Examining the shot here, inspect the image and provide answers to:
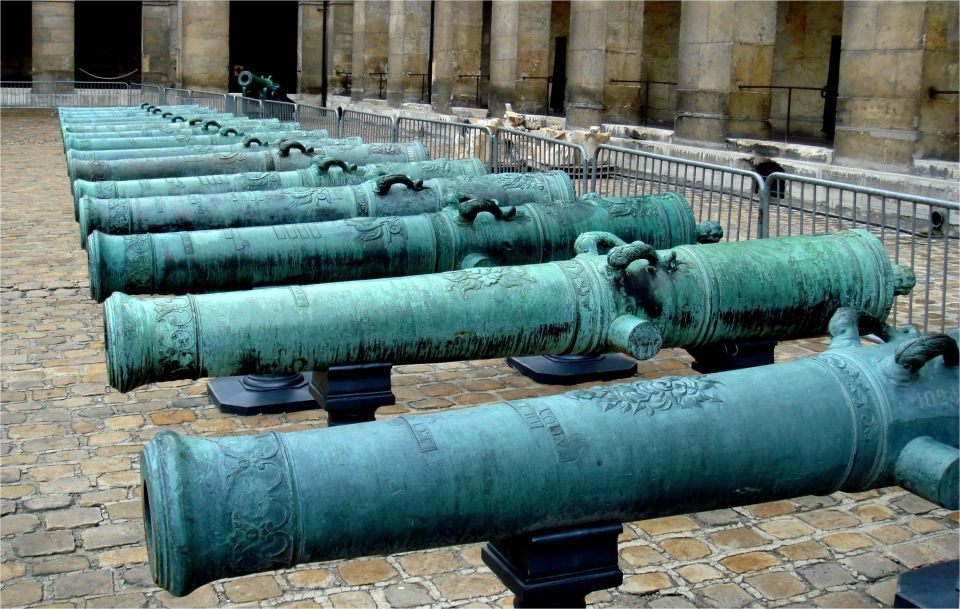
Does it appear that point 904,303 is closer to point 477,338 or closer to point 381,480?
point 477,338

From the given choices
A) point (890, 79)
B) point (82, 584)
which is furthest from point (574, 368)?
point (890, 79)

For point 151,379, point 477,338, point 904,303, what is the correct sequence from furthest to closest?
point 904,303
point 477,338
point 151,379

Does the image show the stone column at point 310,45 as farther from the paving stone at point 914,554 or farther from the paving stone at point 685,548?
the paving stone at point 914,554

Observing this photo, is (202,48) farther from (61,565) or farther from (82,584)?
(82,584)

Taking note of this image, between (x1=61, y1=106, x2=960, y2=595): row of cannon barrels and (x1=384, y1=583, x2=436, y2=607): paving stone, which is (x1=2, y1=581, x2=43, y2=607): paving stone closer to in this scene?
(x1=61, y1=106, x2=960, y2=595): row of cannon barrels

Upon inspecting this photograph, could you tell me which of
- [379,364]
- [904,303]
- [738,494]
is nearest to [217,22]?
[904,303]

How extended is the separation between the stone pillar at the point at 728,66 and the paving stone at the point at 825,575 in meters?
13.4

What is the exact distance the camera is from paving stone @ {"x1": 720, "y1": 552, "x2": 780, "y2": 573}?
4656mm

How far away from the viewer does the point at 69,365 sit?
7625 mm

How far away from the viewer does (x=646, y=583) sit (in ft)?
14.8

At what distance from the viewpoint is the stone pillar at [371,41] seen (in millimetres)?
33281

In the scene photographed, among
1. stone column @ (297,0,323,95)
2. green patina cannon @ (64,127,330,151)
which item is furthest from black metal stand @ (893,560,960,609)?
stone column @ (297,0,323,95)

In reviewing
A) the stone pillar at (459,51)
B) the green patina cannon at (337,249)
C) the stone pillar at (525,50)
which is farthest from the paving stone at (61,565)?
the stone pillar at (459,51)

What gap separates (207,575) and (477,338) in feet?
8.38
